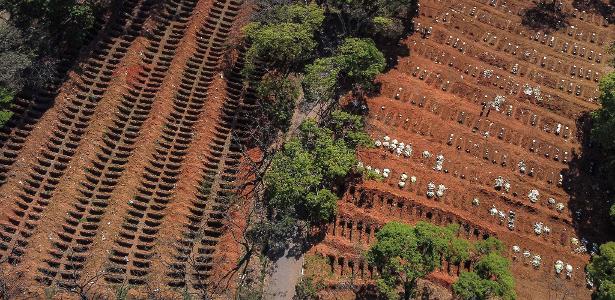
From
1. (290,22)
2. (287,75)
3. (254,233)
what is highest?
(290,22)

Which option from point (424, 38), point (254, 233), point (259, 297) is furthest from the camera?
point (424, 38)

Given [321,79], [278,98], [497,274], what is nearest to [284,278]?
[497,274]

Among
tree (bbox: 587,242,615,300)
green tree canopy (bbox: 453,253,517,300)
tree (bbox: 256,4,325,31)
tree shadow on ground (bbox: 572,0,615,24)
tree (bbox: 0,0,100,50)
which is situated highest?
tree shadow on ground (bbox: 572,0,615,24)

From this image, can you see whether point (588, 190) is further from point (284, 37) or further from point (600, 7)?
point (284, 37)

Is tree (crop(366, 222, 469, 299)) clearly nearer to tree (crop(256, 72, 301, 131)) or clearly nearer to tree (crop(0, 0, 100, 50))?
tree (crop(256, 72, 301, 131))

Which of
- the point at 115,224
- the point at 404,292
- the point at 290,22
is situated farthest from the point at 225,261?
the point at 290,22

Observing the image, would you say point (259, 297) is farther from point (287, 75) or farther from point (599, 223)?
point (599, 223)

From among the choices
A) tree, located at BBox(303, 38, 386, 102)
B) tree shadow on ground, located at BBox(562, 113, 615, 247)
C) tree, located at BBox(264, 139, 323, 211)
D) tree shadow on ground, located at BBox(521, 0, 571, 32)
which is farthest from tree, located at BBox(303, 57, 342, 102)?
tree shadow on ground, located at BBox(521, 0, 571, 32)
